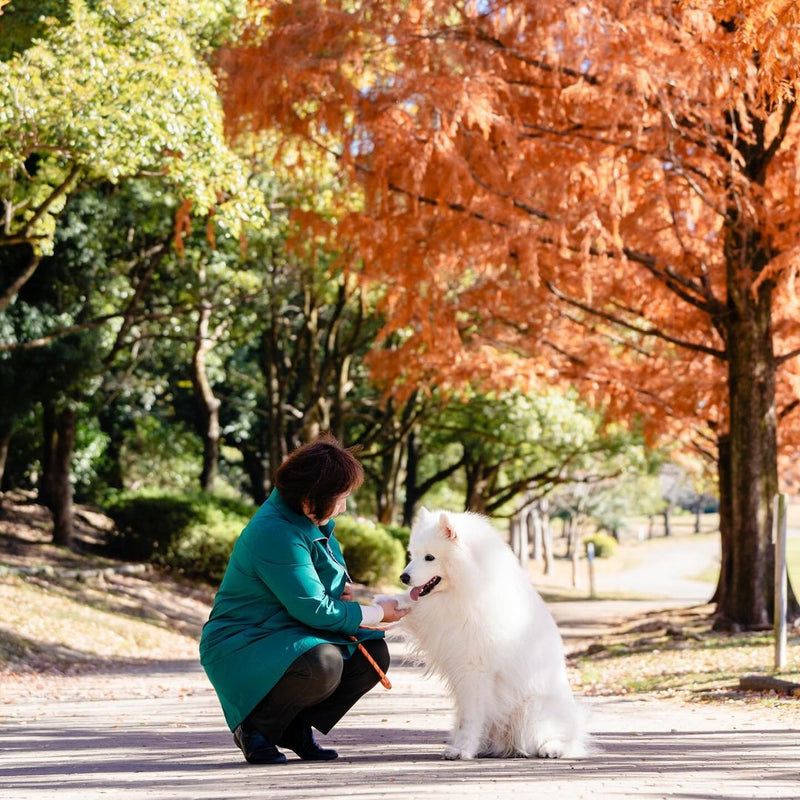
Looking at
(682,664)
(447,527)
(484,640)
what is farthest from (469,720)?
(682,664)

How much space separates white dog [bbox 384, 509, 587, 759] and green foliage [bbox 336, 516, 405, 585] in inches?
771

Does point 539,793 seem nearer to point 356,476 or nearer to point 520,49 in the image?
point 356,476

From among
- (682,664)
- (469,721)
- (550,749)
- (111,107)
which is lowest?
(682,664)

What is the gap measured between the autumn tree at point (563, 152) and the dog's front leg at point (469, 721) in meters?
6.57

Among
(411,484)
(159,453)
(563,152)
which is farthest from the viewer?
(411,484)

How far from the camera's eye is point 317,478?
5.43 metres

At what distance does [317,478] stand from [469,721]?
56.4 inches

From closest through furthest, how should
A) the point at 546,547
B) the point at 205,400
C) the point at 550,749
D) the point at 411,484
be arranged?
the point at 550,749, the point at 205,400, the point at 411,484, the point at 546,547

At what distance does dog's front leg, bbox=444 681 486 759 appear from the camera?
18.3 feet

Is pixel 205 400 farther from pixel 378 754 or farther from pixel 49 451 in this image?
pixel 378 754

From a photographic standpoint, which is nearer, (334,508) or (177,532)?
(334,508)

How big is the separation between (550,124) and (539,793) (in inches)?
397

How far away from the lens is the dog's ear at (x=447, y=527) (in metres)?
5.42

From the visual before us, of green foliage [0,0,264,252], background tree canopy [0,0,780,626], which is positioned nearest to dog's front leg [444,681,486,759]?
background tree canopy [0,0,780,626]
